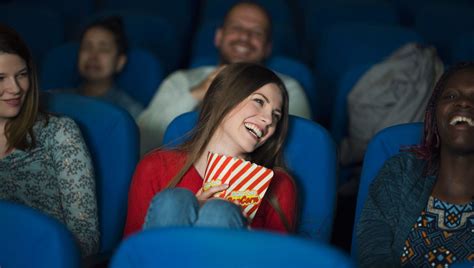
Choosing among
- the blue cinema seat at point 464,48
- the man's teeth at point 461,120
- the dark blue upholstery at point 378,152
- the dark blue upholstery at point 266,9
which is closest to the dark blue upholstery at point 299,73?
the blue cinema seat at point 464,48

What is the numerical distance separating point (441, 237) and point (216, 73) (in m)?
1.23

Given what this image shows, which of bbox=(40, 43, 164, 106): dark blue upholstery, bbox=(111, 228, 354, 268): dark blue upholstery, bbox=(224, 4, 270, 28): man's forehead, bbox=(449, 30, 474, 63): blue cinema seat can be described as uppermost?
bbox=(224, 4, 270, 28): man's forehead

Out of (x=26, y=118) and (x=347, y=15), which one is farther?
(x=347, y=15)

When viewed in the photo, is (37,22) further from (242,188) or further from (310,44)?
(242,188)

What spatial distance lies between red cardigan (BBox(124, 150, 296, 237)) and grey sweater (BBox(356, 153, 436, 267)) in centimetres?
21

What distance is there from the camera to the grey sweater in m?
2.01

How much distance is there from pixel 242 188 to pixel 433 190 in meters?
0.54

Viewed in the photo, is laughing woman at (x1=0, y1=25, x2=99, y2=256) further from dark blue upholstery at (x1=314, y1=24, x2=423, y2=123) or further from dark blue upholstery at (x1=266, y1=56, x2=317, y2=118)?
dark blue upholstery at (x1=314, y1=24, x2=423, y2=123)

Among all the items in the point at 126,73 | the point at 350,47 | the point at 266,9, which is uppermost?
the point at 266,9

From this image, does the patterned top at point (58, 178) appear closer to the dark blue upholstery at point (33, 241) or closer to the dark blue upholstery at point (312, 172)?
the dark blue upholstery at point (312, 172)

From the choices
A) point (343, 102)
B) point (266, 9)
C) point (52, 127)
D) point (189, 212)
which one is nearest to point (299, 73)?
point (343, 102)

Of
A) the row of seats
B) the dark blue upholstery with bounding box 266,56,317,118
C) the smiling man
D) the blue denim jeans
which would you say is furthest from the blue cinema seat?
the blue denim jeans

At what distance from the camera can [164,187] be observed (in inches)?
83.6

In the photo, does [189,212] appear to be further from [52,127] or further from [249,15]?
[249,15]
